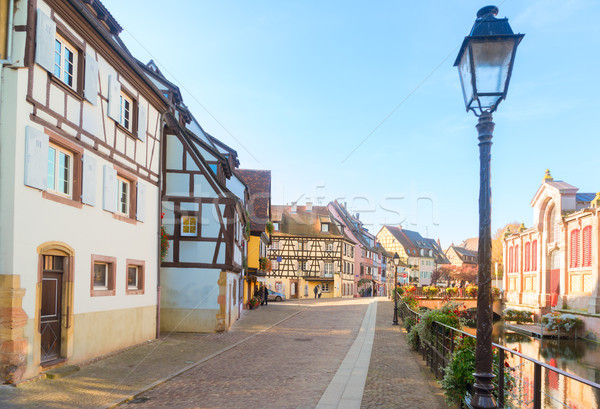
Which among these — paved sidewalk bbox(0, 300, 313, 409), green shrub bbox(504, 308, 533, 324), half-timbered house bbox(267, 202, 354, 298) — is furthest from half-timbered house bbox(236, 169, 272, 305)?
green shrub bbox(504, 308, 533, 324)

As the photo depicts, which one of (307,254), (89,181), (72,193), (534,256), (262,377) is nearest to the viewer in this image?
(262,377)

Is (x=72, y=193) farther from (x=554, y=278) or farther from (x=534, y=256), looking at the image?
(x=534, y=256)

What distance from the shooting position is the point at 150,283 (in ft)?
52.6

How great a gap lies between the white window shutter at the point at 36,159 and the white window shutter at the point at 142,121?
524 cm

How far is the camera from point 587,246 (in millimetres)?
35625

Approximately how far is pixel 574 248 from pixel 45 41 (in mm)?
37862

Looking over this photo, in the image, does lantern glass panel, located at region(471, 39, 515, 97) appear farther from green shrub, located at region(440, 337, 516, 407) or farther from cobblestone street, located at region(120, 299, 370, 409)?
cobblestone street, located at region(120, 299, 370, 409)

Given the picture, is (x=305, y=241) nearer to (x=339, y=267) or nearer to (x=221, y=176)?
(x=339, y=267)

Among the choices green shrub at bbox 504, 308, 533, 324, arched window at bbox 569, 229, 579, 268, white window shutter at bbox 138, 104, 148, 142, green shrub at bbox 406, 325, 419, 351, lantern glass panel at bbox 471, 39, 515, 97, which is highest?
white window shutter at bbox 138, 104, 148, 142

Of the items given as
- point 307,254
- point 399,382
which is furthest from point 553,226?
point 399,382

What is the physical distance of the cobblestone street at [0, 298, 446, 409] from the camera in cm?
841

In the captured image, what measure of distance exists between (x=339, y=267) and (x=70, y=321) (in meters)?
50.5

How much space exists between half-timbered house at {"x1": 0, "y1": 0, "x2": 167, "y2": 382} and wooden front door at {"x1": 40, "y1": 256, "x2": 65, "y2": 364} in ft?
0.09

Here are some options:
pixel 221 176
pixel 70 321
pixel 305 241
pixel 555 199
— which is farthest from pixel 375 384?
pixel 305 241
